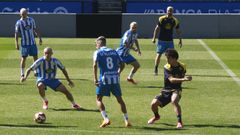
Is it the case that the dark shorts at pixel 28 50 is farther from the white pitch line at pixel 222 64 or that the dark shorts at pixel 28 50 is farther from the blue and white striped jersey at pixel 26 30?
the white pitch line at pixel 222 64

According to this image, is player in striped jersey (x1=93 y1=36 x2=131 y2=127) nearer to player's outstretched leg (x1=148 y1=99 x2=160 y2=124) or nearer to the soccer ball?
player's outstretched leg (x1=148 y1=99 x2=160 y2=124)

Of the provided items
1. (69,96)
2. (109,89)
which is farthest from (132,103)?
(109,89)

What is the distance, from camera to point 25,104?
16.0 metres

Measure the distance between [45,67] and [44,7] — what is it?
3021cm

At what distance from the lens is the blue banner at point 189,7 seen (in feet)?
146

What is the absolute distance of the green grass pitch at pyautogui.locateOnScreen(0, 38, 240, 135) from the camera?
13008 mm

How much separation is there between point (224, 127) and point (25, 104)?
508 centimetres

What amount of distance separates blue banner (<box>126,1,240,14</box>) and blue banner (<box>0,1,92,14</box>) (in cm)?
354

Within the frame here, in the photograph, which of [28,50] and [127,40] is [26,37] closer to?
[28,50]

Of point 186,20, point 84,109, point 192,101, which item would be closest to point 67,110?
point 84,109

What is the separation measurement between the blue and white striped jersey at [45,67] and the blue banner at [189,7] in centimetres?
2972

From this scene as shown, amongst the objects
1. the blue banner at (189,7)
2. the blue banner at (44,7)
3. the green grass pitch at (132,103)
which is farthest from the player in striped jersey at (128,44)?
the blue banner at (44,7)

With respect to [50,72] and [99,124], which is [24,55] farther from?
[99,124]

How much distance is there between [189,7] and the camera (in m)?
44.7
